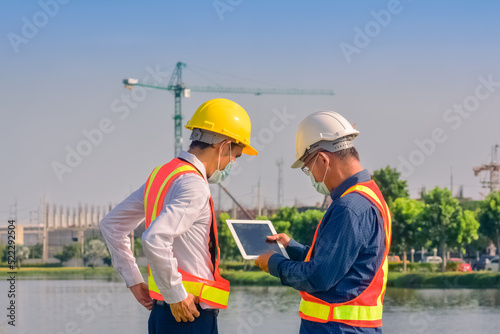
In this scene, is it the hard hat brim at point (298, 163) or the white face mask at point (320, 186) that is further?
the hard hat brim at point (298, 163)

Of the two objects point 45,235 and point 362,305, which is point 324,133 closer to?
point 362,305

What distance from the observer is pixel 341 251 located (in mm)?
3592

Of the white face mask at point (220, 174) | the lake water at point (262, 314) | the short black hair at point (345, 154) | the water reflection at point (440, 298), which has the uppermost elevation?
the short black hair at point (345, 154)

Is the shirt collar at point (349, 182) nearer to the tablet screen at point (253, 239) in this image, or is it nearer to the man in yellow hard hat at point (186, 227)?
the tablet screen at point (253, 239)

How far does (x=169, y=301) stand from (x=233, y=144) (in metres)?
1.01

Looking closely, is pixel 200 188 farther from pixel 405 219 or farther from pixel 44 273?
pixel 44 273

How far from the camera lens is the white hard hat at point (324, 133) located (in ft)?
12.9

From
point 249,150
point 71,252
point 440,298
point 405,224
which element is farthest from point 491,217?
point 71,252

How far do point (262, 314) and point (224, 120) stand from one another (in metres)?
27.7

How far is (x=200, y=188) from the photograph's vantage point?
385 cm

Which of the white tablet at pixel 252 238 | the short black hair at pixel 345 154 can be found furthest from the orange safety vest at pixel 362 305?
the white tablet at pixel 252 238

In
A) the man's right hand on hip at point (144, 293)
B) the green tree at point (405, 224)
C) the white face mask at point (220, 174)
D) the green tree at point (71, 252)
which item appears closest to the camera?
the white face mask at point (220, 174)

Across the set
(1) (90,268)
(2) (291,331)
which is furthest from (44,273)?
(2) (291,331)

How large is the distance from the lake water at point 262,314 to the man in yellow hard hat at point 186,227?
19584mm
